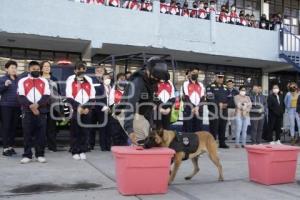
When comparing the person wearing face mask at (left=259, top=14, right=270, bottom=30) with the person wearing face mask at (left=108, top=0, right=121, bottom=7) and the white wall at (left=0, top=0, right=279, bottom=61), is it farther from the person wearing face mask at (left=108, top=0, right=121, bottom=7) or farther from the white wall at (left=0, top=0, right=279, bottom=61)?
the person wearing face mask at (left=108, top=0, right=121, bottom=7)

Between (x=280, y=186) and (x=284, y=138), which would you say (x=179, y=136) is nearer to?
(x=280, y=186)

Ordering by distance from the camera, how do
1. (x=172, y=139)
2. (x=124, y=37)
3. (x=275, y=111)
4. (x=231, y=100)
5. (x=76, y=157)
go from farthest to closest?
(x=124, y=37)
(x=275, y=111)
(x=231, y=100)
(x=76, y=157)
(x=172, y=139)

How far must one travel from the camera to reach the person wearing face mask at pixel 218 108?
1057 cm

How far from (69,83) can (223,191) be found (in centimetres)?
368

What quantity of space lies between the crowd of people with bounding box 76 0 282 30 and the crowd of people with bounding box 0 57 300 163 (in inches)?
199

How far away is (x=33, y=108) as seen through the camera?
7246 millimetres

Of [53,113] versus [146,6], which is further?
[146,6]

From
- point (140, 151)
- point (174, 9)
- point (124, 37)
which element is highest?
point (174, 9)

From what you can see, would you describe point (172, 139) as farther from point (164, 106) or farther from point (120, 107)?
point (164, 106)

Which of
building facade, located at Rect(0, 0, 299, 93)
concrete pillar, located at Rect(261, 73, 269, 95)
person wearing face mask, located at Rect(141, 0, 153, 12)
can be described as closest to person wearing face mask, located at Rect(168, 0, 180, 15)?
building facade, located at Rect(0, 0, 299, 93)

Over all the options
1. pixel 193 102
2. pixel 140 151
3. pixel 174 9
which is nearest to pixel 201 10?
pixel 174 9

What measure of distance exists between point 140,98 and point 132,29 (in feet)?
31.3

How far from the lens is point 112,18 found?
1410 centimetres

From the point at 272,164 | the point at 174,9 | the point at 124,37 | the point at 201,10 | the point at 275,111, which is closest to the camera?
the point at 272,164
